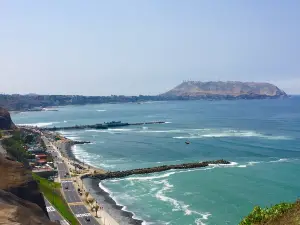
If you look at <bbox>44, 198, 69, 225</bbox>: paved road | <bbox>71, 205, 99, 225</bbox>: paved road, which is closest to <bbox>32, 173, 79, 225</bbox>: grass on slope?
<bbox>44, 198, 69, 225</bbox>: paved road

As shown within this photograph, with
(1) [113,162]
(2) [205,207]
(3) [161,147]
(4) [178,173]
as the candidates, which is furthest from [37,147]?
(2) [205,207]

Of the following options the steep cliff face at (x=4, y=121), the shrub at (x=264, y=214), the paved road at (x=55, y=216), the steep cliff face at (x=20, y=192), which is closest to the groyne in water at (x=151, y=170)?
the paved road at (x=55, y=216)

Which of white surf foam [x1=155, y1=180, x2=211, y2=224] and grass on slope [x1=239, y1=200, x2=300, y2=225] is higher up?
grass on slope [x1=239, y1=200, x2=300, y2=225]

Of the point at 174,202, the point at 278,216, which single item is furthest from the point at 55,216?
the point at 278,216

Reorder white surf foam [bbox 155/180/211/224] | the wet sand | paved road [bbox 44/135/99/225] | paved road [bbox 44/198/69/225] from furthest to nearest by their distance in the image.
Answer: white surf foam [bbox 155/180/211/224] → the wet sand → paved road [bbox 44/135/99/225] → paved road [bbox 44/198/69/225]

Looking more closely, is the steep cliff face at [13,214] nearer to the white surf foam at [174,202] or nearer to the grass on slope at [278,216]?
the grass on slope at [278,216]

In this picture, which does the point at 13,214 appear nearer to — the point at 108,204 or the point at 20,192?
the point at 20,192

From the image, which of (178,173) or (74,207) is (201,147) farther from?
(74,207)

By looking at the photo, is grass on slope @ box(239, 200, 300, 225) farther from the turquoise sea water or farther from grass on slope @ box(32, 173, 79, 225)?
the turquoise sea water
